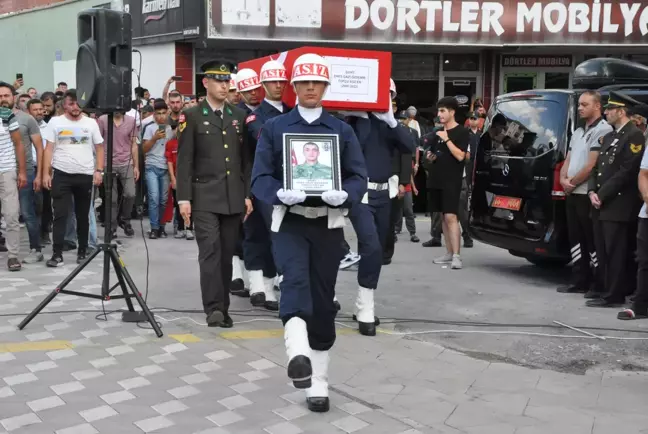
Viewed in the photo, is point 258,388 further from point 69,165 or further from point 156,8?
point 156,8

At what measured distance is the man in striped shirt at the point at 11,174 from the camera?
9438 millimetres

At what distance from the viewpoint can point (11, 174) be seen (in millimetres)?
9516

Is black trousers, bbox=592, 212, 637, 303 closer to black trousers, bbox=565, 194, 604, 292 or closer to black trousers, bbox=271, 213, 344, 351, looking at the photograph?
black trousers, bbox=565, 194, 604, 292

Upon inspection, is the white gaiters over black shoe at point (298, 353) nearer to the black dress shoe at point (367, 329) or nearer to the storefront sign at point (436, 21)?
the black dress shoe at point (367, 329)

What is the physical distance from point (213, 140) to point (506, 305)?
3246 millimetres

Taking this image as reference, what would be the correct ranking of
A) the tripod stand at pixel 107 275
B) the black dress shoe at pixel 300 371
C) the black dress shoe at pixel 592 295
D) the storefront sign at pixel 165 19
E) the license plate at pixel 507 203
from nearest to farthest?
the black dress shoe at pixel 300 371
the tripod stand at pixel 107 275
the black dress shoe at pixel 592 295
the license plate at pixel 507 203
the storefront sign at pixel 165 19

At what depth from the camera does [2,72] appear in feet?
96.6

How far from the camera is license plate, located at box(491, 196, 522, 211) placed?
9227 mm

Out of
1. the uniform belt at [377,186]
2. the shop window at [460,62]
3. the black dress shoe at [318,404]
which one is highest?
the shop window at [460,62]

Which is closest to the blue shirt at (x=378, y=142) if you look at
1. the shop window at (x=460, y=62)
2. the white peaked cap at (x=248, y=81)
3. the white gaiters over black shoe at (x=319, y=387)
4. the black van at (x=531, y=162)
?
the white peaked cap at (x=248, y=81)

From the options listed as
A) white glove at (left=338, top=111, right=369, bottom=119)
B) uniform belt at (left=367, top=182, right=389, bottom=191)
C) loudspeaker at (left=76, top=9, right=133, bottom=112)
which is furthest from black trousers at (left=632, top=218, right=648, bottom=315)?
loudspeaker at (left=76, top=9, right=133, bottom=112)

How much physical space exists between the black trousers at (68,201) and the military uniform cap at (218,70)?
372 centimetres

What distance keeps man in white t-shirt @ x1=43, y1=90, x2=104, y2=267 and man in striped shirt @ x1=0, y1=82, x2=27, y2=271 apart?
1.23ft

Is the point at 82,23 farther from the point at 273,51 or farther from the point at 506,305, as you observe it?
the point at 273,51
